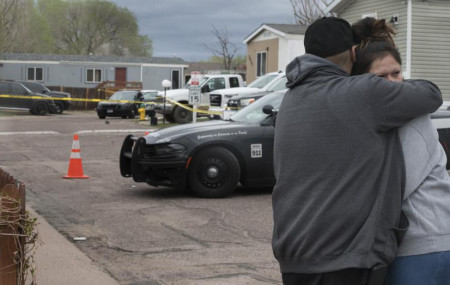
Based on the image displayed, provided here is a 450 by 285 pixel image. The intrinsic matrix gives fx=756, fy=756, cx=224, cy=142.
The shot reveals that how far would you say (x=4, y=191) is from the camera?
4.53 metres

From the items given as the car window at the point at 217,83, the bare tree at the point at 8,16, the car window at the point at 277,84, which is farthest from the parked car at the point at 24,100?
the bare tree at the point at 8,16

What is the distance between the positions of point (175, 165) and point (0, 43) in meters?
50.9

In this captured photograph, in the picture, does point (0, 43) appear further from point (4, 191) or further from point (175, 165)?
point (4, 191)

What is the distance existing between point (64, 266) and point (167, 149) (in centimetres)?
396

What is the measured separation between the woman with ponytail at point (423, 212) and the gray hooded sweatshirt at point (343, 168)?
43mm

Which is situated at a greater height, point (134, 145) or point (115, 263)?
point (134, 145)

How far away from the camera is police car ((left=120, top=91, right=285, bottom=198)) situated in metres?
10.4

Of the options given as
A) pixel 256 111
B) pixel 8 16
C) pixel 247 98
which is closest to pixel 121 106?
pixel 247 98

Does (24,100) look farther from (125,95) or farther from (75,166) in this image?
(75,166)

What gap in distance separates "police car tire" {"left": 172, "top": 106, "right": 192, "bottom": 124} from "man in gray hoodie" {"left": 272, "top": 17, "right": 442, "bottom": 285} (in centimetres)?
2825

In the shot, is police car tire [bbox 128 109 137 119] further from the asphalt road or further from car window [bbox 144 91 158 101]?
the asphalt road

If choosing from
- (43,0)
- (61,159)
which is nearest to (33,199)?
(61,159)

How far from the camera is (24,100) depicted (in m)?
39.9

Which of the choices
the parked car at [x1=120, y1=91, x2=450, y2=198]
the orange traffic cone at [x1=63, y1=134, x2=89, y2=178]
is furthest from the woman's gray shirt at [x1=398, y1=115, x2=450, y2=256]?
the orange traffic cone at [x1=63, y1=134, x2=89, y2=178]
